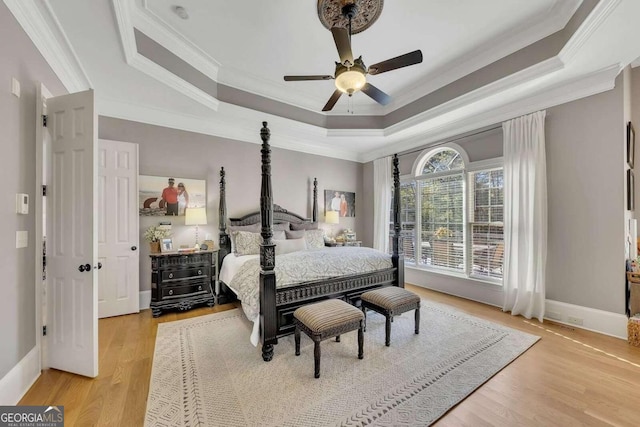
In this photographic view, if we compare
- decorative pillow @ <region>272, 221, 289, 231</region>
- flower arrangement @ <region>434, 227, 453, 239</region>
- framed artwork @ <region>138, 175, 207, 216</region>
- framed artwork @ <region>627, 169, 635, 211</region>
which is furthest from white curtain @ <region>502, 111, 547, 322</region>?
framed artwork @ <region>138, 175, 207, 216</region>

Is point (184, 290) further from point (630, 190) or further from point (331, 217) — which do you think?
point (630, 190)

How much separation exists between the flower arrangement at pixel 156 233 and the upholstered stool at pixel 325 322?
8.45 feet

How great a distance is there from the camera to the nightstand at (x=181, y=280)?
3607 millimetres

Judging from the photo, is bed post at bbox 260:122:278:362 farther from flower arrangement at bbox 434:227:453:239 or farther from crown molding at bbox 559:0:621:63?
flower arrangement at bbox 434:227:453:239

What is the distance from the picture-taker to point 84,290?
7.27ft

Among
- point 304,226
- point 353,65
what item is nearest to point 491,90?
point 353,65

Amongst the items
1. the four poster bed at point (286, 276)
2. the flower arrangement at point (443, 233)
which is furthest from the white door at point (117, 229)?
the flower arrangement at point (443, 233)

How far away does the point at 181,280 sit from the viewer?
378 centimetres

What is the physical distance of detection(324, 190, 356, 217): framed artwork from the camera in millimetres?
5926

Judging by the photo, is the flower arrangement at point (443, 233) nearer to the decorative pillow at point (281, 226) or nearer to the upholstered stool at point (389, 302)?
the upholstered stool at point (389, 302)

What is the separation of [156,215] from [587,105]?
6166 millimetres

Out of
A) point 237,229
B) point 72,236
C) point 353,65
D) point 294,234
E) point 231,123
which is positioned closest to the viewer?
point 72,236

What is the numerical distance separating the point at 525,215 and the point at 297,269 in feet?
10.9

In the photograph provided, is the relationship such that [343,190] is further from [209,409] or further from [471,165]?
[209,409]
